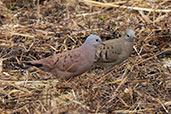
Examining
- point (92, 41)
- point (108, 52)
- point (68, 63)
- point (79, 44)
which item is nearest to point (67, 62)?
point (68, 63)

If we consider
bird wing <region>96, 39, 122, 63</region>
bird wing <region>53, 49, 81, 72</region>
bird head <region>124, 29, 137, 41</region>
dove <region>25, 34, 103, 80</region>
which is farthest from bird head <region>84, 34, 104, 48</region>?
bird head <region>124, 29, 137, 41</region>

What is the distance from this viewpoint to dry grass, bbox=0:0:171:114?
381cm

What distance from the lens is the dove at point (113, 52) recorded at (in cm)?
496

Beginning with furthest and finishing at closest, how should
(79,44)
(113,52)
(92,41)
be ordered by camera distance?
(79,44)
(113,52)
(92,41)

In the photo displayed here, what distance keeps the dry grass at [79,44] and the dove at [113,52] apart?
131mm

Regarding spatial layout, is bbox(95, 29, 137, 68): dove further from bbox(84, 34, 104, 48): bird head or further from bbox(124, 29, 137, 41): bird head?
bbox(84, 34, 104, 48): bird head

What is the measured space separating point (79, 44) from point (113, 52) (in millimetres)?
661

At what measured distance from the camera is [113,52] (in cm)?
498

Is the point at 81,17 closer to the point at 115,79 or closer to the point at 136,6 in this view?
the point at 136,6

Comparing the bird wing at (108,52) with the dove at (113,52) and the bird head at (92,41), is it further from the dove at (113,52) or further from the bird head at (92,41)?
the bird head at (92,41)

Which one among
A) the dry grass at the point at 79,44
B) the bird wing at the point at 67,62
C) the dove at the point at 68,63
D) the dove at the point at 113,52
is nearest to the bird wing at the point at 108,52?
the dove at the point at 113,52

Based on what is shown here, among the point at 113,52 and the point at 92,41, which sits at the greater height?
the point at 92,41

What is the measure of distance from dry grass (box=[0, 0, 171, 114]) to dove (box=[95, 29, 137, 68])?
0.13 m

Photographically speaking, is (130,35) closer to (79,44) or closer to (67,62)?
(79,44)
